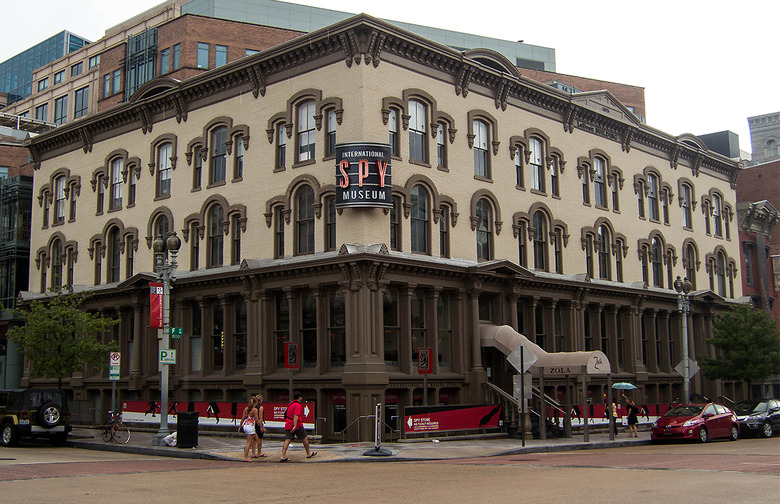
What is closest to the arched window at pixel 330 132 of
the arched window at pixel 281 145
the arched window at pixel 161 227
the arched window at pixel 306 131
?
the arched window at pixel 306 131

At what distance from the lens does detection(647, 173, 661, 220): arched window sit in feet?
157

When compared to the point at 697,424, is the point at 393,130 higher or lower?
higher

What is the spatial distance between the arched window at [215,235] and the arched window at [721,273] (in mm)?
32513

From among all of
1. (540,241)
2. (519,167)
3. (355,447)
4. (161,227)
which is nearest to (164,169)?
(161,227)

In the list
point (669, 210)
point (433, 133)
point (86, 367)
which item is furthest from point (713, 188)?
point (86, 367)

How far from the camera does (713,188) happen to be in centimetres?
5388

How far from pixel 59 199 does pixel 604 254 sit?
98.3 feet

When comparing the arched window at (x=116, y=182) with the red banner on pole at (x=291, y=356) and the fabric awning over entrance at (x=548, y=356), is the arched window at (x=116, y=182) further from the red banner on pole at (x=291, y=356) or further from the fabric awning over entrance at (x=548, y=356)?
the fabric awning over entrance at (x=548, y=356)

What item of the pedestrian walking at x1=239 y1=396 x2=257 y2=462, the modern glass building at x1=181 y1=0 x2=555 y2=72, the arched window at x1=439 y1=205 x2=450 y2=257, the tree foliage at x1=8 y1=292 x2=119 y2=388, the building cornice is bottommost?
the pedestrian walking at x1=239 y1=396 x2=257 y2=462

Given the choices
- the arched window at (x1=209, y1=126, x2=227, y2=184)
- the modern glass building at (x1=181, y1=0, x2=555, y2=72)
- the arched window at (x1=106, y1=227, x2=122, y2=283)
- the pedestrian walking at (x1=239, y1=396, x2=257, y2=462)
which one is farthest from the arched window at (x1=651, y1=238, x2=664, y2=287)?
the pedestrian walking at (x1=239, y1=396, x2=257, y2=462)

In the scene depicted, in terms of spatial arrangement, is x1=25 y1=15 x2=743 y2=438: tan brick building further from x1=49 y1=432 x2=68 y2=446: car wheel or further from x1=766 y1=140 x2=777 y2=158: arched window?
x1=766 y1=140 x2=777 y2=158: arched window

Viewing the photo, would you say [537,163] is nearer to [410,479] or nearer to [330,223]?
[330,223]

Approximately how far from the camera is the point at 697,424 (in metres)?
30.0

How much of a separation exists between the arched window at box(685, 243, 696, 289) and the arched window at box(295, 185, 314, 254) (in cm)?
2708
